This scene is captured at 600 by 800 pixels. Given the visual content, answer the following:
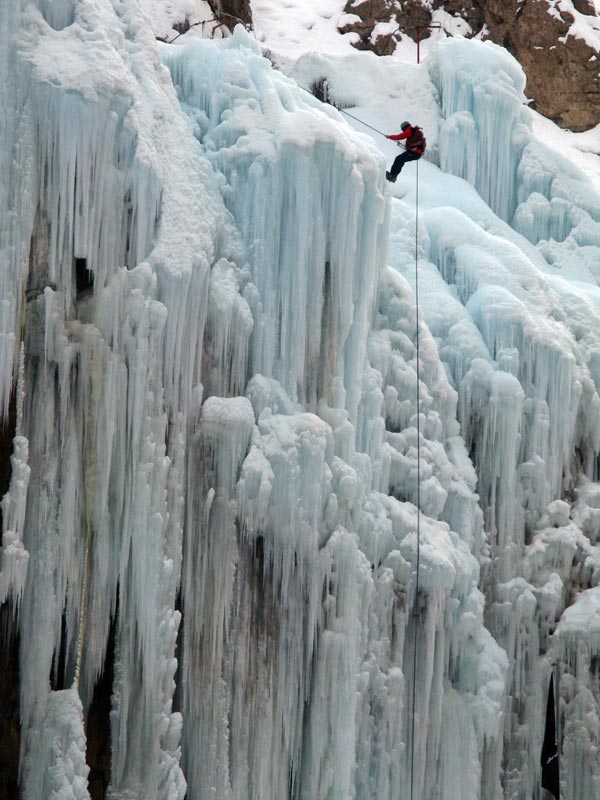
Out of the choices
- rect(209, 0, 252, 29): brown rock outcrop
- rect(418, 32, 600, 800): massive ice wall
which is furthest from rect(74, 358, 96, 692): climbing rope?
rect(209, 0, 252, 29): brown rock outcrop

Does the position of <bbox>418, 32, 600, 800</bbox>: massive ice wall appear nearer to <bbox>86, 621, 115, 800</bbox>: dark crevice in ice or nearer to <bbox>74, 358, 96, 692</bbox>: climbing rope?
<bbox>86, 621, 115, 800</bbox>: dark crevice in ice

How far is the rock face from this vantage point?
67.3 feet

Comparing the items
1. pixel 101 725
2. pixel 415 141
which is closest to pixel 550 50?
pixel 415 141

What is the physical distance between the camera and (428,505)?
35.1ft

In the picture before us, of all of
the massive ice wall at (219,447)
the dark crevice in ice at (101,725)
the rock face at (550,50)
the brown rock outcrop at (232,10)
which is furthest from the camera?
the rock face at (550,50)

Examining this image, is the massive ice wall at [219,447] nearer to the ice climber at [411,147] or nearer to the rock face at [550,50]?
the ice climber at [411,147]

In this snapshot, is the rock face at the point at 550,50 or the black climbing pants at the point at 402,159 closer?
the black climbing pants at the point at 402,159

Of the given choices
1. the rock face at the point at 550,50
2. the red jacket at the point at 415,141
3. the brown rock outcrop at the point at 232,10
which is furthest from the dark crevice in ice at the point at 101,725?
the rock face at the point at 550,50

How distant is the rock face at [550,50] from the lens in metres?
20.5

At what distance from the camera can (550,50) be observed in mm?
20656

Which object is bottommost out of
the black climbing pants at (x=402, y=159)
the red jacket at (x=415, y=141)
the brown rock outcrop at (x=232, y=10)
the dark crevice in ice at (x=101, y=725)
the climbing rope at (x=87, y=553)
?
the dark crevice in ice at (x=101, y=725)

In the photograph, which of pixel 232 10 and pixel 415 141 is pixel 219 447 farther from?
pixel 232 10

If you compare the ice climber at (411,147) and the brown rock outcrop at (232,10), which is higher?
the brown rock outcrop at (232,10)

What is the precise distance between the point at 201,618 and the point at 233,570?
1.46ft
